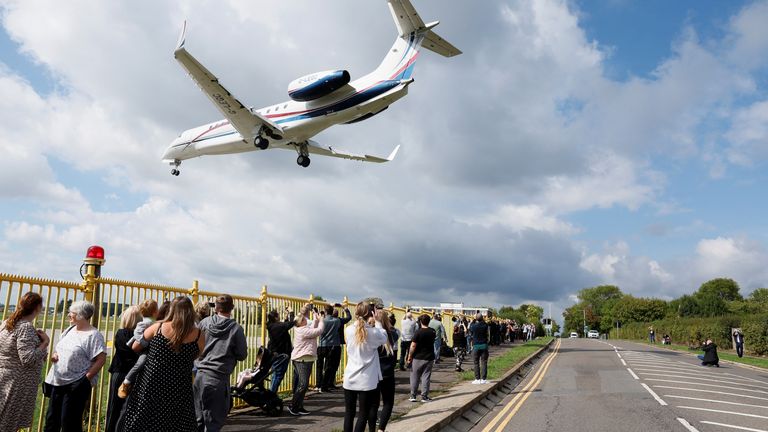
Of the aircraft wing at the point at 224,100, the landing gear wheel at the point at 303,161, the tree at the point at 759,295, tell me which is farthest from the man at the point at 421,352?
the tree at the point at 759,295

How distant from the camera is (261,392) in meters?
8.95

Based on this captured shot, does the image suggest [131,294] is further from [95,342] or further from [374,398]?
[374,398]

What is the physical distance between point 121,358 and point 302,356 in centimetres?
378

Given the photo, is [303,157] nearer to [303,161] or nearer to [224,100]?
[303,161]

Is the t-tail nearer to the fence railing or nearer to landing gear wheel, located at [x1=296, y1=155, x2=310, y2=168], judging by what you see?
landing gear wheel, located at [x1=296, y1=155, x2=310, y2=168]

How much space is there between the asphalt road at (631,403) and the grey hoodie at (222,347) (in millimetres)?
4736

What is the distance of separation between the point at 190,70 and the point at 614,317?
130 metres

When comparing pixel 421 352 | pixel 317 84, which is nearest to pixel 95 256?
pixel 421 352

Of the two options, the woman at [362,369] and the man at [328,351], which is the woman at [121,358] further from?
the man at [328,351]

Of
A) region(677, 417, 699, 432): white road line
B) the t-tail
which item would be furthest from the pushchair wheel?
the t-tail

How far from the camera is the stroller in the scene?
8734 millimetres

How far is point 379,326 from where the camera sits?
7242mm

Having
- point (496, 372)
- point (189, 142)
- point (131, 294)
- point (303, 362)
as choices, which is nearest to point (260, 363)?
point (303, 362)

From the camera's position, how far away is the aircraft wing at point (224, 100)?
804 inches
